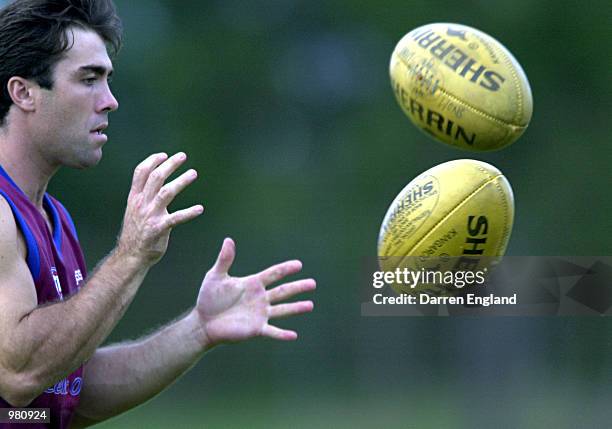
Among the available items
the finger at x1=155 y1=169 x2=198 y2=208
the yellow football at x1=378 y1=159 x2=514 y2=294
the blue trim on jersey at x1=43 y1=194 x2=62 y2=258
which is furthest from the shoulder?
the yellow football at x1=378 y1=159 x2=514 y2=294

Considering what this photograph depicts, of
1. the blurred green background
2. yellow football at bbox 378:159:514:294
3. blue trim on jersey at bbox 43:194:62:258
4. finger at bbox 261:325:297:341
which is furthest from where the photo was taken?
the blurred green background

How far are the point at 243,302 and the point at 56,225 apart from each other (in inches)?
34.7

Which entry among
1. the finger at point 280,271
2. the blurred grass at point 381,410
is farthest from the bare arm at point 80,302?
the blurred grass at point 381,410

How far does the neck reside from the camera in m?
4.01

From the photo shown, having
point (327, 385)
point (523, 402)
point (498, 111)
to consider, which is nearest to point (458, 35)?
point (498, 111)

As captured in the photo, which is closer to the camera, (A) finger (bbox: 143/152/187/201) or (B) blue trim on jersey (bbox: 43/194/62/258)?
(A) finger (bbox: 143/152/187/201)

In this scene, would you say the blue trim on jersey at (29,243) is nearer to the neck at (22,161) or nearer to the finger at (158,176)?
the neck at (22,161)

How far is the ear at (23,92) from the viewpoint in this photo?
4.04 m

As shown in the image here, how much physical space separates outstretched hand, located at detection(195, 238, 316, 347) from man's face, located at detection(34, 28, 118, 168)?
2.17 ft

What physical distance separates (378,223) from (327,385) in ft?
7.88

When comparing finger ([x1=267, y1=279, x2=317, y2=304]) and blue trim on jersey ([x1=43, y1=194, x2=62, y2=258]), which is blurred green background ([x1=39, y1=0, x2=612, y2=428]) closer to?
blue trim on jersey ([x1=43, y1=194, x2=62, y2=258])

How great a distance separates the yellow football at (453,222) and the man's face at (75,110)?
49.6 inches

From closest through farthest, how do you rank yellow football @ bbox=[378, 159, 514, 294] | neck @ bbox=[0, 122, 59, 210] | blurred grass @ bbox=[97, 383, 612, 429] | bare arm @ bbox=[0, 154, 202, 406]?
bare arm @ bbox=[0, 154, 202, 406] < neck @ bbox=[0, 122, 59, 210] < yellow football @ bbox=[378, 159, 514, 294] < blurred grass @ bbox=[97, 383, 612, 429]

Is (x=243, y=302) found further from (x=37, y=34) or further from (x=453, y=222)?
(x=37, y=34)
